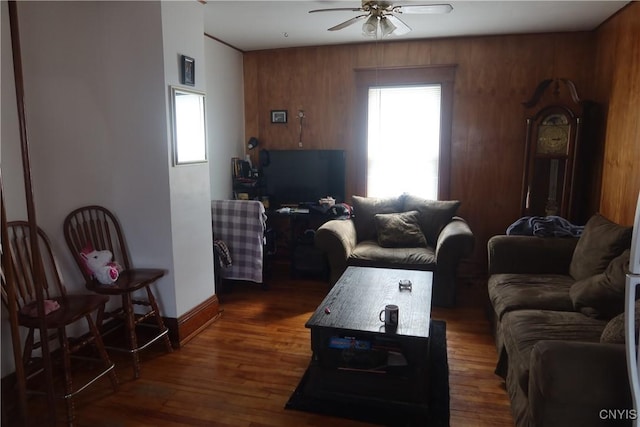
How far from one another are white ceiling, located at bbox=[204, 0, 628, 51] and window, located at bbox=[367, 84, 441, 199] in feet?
1.91

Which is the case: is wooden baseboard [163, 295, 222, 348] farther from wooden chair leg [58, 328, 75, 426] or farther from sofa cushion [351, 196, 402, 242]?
sofa cushion [351, 196, 402, 242]

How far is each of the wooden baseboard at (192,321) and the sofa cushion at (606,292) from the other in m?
2.42

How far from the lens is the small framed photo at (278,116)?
15.8ft

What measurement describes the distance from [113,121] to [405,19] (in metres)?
2.44

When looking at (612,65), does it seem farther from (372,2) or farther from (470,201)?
(372,2)

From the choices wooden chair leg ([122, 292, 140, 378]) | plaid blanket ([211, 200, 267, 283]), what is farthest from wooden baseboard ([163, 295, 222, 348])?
plaid blanket ([211, 200, 267, 283])

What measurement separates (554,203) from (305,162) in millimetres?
2448

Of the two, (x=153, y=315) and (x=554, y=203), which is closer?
(x=153, y=315)

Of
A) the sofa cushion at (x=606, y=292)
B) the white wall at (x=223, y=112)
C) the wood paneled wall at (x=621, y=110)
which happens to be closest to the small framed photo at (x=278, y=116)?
the white wall at (x=223, y=112)

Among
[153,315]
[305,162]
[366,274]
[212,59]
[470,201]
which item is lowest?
[153,315]

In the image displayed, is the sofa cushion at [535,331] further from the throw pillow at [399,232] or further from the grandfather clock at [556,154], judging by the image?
the grandfather clock at [556,154]

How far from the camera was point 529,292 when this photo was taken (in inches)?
103

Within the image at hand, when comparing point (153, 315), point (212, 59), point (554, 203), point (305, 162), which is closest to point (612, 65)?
point (554, 203)

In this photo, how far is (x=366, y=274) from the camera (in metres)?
3.09
